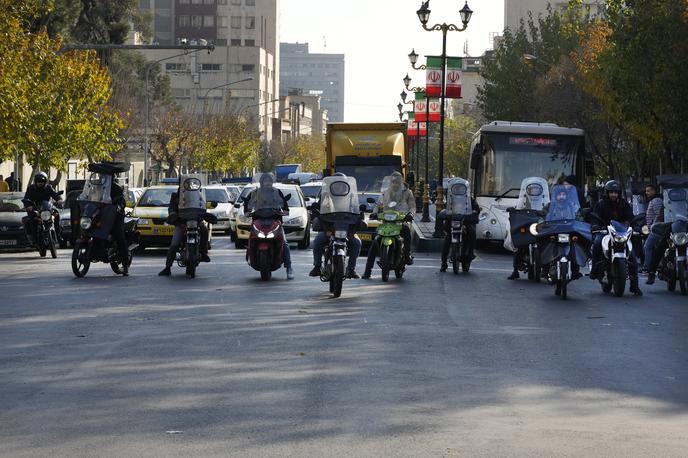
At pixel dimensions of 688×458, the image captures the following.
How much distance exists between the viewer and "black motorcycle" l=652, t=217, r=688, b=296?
65.0 feet

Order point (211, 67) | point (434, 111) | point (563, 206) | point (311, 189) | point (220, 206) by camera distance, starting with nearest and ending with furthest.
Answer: point (563, 206) → point (220, 206) → point (311, 189) → point (434, 111) → point (211, 67)

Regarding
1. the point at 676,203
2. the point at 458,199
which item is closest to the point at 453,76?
the point at 458,199

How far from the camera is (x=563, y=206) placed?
63.2 ft

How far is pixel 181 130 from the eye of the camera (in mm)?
87125

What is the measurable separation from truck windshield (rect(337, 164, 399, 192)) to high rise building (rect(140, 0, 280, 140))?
396 ft

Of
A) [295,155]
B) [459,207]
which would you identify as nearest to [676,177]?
[459,207]

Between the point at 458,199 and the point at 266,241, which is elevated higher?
the point at 458,199

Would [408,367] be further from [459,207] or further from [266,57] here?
[266,57]

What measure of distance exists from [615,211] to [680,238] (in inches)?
39.6

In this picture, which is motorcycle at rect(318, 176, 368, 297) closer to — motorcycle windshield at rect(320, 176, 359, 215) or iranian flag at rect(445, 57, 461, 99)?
motorcycle windshield at rect(320, 176, 359, 215)

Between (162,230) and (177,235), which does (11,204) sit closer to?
(162,230)

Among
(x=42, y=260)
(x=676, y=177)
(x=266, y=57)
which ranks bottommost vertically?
(x=42, y=260)

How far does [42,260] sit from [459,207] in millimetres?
8585

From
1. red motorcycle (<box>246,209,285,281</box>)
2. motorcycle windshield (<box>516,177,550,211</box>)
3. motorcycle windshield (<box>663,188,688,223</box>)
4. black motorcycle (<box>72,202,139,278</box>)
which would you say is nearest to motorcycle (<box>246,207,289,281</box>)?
red motorcycle (<box>246,209,285,281</box>)
